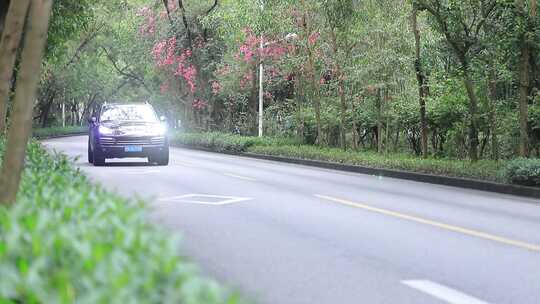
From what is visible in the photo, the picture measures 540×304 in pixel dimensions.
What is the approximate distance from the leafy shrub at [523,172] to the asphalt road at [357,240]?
2.76ft

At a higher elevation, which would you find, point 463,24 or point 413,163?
point 463,24

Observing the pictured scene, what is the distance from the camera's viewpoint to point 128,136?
22500mm

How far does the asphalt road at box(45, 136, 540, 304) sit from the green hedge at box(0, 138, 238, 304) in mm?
943

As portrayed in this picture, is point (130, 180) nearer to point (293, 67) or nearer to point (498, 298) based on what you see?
point (498, 298)

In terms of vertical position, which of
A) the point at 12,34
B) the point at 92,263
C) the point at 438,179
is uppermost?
the point at 12,34

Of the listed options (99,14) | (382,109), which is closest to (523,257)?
(382,109)

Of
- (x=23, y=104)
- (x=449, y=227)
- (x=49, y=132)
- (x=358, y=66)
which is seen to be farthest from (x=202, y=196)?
(x=49, y=132)

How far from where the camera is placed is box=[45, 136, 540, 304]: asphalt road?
6129 millimetres

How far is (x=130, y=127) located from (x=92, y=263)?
20152 millimetres

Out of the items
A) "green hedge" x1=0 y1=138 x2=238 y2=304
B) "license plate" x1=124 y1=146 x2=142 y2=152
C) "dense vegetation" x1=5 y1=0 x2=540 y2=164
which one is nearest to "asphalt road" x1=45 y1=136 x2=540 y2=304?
"green hedge" x1=0 y1=138 x2=238 y2=304

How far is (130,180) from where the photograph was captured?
55.2ft

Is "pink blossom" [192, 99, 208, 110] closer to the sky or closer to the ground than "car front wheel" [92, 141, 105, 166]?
closer to the sky

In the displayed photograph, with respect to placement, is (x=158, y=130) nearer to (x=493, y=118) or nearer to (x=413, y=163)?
(x=413, y=163)

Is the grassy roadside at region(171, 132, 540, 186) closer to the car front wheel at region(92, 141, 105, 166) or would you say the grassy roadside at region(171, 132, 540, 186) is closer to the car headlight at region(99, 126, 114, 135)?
the car headlight at region(99, 126, 114, 135)
